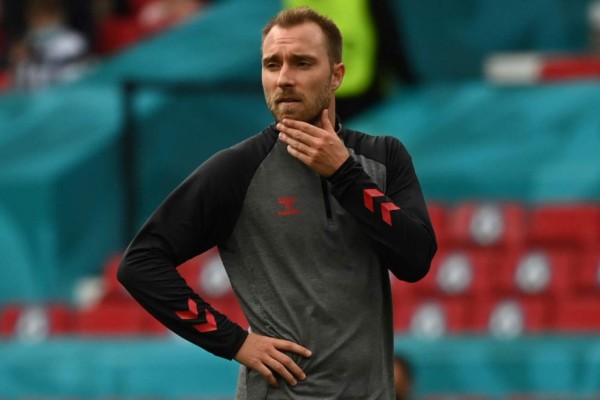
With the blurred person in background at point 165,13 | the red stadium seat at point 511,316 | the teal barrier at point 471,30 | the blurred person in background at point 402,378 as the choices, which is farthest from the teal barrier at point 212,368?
the blurred person in background at point 165,13

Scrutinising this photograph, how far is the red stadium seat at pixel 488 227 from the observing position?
991 centimetres

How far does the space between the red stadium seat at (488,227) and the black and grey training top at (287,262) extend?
5679 mm

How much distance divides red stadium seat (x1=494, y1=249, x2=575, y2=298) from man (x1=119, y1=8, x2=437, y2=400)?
522 cm

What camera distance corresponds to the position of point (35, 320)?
10836 mm

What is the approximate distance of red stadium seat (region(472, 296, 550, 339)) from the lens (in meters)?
9.26

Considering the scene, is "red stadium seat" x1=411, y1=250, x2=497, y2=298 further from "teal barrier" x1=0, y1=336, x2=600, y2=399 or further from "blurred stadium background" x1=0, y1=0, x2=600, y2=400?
"teal barrier" x1=0, y1=336, x2=600, y2=399

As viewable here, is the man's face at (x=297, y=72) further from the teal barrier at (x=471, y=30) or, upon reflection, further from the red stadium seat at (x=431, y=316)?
the teal barrier at (x=471, y=30)

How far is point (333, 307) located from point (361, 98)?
720cm

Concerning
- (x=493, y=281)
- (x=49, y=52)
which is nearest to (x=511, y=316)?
(x=493, y=281)

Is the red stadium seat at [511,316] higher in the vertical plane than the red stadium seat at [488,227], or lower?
lower

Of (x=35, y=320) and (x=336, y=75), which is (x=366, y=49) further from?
(x=336, y=75)

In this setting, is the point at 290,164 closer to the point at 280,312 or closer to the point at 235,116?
the point at 280,312

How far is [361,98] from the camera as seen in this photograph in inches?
447

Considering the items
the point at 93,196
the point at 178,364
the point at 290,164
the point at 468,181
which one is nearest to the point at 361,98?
the point at 468,181
